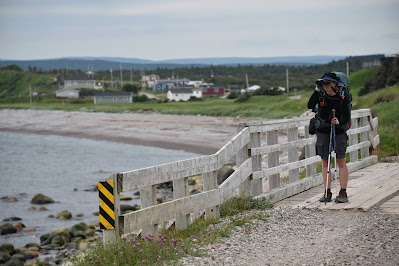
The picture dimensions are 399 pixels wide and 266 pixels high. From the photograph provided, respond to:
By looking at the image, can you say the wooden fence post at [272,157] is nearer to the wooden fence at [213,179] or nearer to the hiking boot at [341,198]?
the wooden fence at [213,179]

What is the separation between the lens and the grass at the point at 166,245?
6594 millimetres

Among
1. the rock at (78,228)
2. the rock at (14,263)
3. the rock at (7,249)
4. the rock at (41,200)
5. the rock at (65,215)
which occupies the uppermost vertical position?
the rock at (14,263)

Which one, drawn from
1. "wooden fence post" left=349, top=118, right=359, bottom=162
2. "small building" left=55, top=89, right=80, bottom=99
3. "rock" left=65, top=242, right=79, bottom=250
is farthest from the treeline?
"small building" left=55, top=89, right=80, bottom=99

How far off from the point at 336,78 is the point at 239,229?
2536 mm

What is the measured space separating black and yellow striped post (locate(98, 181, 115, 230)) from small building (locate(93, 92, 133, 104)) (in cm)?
10660

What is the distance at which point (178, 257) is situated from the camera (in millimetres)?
6902

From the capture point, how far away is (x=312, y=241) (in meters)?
7.52

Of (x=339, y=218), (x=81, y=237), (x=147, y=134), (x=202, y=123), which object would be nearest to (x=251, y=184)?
(x=339, y=218)

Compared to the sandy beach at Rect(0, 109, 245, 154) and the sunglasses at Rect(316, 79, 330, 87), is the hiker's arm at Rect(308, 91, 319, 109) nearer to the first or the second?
the sunglasses at Rect(316, 79, 330, 87)

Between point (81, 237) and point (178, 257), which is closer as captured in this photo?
point (178, 257)

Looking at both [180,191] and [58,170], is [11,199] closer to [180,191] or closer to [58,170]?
[58,170]

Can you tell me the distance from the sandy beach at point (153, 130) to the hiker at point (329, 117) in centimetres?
2691

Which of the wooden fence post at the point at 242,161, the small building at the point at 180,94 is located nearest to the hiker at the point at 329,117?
the wooden fence post at the point at 242,161

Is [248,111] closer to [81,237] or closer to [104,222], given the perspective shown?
[81,237]
